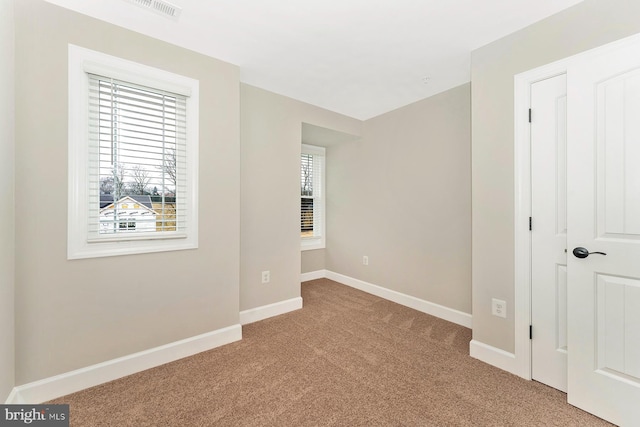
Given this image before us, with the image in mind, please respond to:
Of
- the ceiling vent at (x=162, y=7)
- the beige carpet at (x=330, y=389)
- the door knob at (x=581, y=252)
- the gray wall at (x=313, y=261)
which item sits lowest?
the beige carpet at (x=330, y=389)

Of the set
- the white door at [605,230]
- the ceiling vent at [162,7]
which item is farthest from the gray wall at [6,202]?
the white door at [605,230]

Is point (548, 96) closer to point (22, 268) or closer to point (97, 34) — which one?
point (97, 34)

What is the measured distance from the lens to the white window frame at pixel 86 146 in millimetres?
1783

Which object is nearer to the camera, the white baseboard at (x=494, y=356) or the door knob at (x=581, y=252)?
the door knob at (x=581, y=252)

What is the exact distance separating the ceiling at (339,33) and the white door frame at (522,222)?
53cm

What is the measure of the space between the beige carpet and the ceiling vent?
8.53 feet

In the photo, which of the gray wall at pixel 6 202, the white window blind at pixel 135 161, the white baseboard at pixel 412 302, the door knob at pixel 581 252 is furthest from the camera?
the white baseboard at pixel 412 302

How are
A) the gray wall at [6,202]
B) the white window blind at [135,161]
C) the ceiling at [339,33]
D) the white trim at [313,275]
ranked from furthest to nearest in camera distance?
1. the white trim at [313,275]
2. the white window blind at [135,161]
3. the ceiling at [339,33]
4. the gray wall at [6,202]

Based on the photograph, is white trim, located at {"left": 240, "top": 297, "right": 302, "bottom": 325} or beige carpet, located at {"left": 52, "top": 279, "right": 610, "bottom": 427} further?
white trim, located at {"left": 240, "top": 297, "right": 302, "bottom": 325}

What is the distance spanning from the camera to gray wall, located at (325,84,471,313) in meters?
2.87

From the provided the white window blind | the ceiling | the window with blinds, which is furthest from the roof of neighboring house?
the window with blinds

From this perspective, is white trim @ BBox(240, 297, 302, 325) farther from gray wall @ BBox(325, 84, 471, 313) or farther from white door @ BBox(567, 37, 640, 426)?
white door @ BBox(567, 37, 640, 426)

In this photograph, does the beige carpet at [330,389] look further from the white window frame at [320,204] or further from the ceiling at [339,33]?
the ceiling at [339,33]

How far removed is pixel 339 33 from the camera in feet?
6.65
